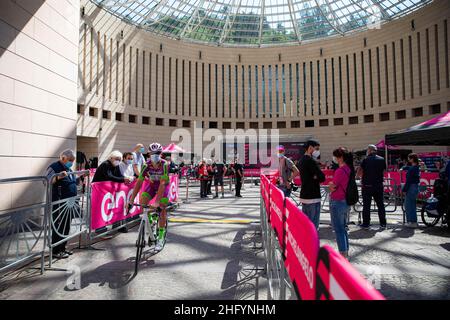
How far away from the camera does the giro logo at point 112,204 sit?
18.9 ft

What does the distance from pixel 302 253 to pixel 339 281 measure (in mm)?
643

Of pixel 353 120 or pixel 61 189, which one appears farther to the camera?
pixel 353 120

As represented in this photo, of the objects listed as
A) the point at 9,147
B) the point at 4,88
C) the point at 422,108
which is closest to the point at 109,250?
the point at 9,147

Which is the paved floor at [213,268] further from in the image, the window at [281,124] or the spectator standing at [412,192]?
the window at [281,124]

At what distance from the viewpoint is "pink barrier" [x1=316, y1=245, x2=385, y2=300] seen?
3.10ft

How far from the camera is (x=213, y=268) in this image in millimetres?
4336

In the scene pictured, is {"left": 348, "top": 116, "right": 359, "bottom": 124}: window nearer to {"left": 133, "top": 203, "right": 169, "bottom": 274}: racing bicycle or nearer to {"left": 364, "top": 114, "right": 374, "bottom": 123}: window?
{"left": 364, "top": 114, "right": 374, "bottom": 123}: window

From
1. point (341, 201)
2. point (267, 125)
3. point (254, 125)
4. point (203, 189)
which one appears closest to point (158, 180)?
point (341, 201)

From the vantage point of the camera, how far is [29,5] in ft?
24.1

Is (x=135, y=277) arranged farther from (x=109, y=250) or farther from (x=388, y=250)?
(x=388, y=250)

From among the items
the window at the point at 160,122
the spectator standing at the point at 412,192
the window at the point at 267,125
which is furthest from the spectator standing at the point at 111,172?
the window at the point at 267,125

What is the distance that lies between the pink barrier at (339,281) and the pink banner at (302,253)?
101mm

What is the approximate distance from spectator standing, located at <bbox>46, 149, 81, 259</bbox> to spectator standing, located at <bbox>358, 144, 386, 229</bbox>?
23.1 ft

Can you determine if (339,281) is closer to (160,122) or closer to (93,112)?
(93,112)
